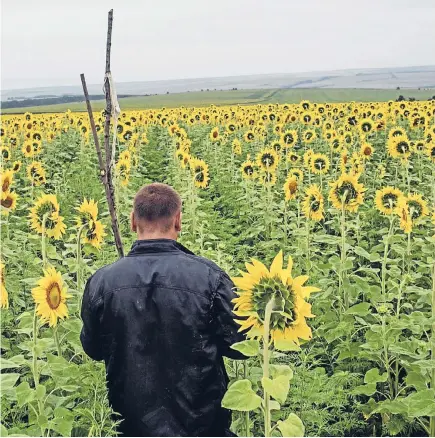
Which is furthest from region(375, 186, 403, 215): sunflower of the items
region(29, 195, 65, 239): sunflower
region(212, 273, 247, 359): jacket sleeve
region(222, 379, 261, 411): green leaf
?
region(222, 379, 261, 411): green leaf

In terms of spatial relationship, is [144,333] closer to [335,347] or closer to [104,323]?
[104,323]

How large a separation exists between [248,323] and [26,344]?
5.05 ft

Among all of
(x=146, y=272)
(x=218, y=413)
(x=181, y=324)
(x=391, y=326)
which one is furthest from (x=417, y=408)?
(x=146, y=272)

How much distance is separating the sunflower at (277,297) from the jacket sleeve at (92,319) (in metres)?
0.93

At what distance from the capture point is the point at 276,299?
6.88 ft

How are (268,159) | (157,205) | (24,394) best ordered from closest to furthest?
(24,394), (157,205), (268,159)

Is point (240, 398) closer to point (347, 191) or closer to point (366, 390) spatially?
point (366, 390)

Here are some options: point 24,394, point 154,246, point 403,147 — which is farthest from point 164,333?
point 403,147

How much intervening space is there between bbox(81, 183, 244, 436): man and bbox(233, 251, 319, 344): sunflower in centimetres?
61

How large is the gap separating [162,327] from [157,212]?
0.49 metres

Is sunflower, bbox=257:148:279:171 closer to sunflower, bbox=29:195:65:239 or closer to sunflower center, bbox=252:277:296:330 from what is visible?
sunflower, bbox=29:195:65:239

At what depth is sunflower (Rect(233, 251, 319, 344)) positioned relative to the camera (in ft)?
6.81

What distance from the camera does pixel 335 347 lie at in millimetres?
4594

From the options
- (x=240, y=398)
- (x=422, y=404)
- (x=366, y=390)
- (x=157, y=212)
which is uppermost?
(x=157, y=212)
